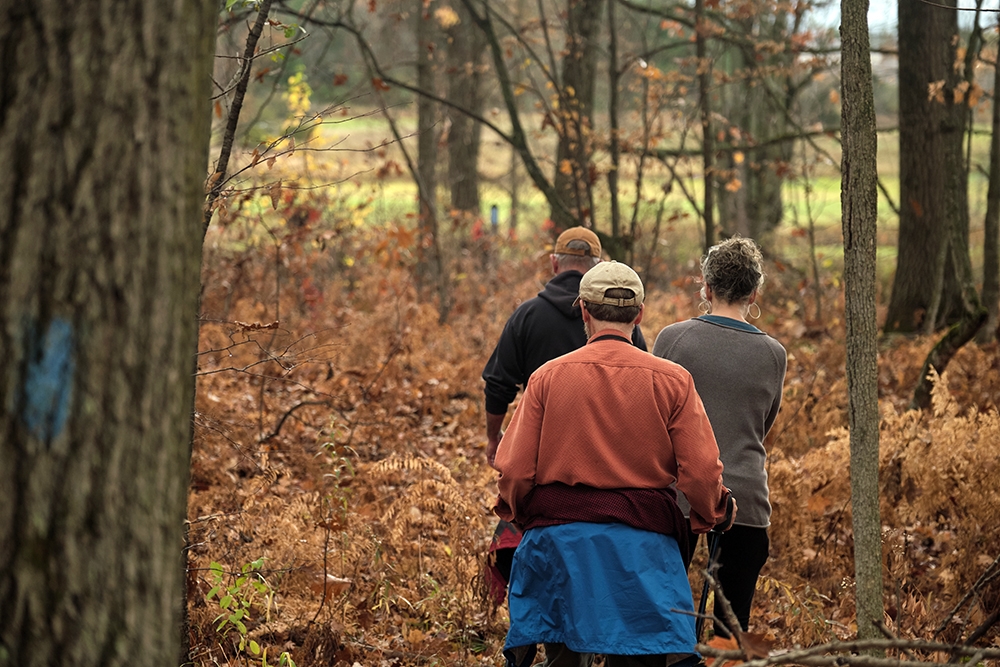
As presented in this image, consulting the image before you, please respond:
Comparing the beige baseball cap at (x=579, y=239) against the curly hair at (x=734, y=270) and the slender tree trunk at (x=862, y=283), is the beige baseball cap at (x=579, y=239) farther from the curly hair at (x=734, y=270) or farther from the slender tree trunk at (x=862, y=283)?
the slender tree trunk at (x=862, y=283)

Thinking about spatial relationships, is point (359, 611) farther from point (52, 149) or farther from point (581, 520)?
point (52, 149)

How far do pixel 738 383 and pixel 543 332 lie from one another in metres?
1.09

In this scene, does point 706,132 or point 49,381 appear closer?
point 49,381

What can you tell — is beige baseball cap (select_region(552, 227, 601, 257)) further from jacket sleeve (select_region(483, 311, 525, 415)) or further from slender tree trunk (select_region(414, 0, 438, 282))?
slender tree trunk (select_region(414, 0, 438, 282))

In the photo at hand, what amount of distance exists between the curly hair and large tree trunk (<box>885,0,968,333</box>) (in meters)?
6.55

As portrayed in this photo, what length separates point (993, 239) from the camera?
906 centimetres

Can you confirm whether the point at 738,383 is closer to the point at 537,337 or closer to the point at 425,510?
the point at 537,337

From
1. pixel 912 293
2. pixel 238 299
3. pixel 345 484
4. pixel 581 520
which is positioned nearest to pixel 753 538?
pixel 581 520

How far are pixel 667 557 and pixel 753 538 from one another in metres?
0.85

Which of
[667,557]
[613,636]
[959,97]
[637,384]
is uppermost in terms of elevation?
[959,97]

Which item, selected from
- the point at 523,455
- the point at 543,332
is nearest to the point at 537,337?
the point at 543,332

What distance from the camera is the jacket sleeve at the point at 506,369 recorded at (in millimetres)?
4434

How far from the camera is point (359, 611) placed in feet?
Result: 15.2

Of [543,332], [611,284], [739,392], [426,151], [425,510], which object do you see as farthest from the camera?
[426,151]
